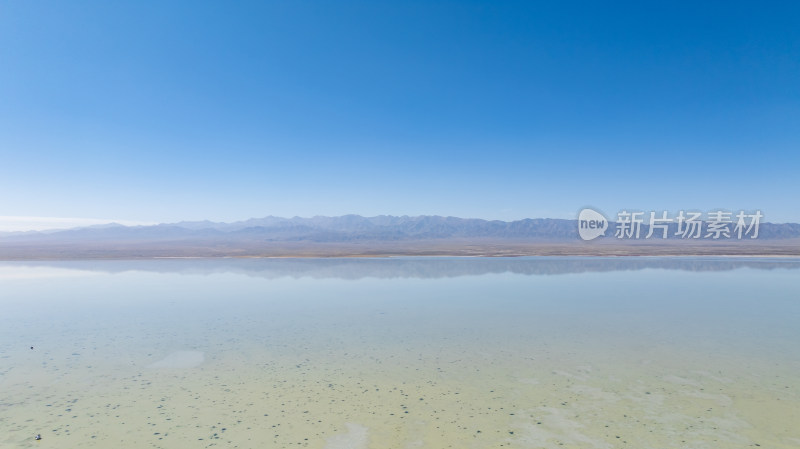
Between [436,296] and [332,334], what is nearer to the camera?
[332,334]

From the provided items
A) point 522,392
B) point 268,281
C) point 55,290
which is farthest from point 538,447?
point 55,290

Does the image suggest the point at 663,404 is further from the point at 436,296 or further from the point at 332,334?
the point at 436,296

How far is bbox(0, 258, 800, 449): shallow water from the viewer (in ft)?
17.5

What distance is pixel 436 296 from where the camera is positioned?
1617cm

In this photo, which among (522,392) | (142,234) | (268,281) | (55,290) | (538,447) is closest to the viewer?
(538,447)

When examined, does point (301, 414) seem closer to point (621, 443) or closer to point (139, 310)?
point (621, 443)

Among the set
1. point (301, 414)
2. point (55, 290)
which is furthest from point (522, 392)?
point (55, 290)

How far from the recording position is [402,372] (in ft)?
24.6

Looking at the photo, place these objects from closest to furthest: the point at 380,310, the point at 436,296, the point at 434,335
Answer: the point at 434,335, the point at 380,310, the point at 436,296

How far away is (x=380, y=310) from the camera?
527 inches

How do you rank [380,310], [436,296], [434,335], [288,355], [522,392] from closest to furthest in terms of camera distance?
[522,392] → [288,355] → [434,335] → [380,310] → [436,296]

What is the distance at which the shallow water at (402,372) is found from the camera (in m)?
5.35

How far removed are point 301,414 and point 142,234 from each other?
180 m

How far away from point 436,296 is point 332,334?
21.8 ft
